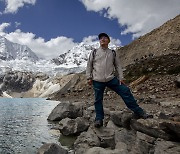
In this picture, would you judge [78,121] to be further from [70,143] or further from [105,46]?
[105,46]

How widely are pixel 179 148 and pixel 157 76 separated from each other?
29.0 m

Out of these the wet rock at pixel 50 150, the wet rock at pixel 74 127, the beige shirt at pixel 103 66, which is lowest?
the wet rock at pixel 50 150

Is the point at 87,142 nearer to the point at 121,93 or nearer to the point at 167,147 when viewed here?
the point at 121,93

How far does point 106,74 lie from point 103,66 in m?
0.36

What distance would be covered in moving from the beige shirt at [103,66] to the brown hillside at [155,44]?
4929cm

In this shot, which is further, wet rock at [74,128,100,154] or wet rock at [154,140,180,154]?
wet rock at [74,128,100,154]

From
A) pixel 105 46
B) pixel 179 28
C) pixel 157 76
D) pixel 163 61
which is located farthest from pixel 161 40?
pixel 105 46

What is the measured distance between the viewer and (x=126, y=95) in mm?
11852

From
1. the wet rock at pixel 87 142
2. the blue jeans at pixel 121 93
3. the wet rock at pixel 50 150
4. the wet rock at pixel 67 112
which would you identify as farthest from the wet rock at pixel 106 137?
the wet rock at pixel 67 112

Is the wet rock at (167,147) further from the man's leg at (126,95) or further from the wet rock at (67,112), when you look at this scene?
the wet rock at (67,112)

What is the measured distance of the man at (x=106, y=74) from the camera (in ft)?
39.0

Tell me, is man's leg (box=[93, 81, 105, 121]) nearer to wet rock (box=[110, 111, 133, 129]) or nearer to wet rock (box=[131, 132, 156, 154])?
wet rock (box=[110, 111, 133, 129])

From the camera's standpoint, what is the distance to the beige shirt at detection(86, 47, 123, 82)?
12.0m

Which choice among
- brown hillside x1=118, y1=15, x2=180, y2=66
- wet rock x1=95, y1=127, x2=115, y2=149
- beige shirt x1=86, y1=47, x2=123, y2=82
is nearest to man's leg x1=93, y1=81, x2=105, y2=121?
beige shirt x1=86, y1=47, x2=123, y2=82
